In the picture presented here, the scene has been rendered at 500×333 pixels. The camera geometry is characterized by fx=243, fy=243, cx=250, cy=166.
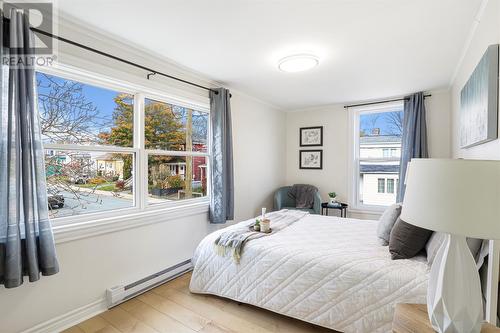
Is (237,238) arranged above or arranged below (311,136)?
below

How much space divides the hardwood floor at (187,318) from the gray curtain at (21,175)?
2.20 feet

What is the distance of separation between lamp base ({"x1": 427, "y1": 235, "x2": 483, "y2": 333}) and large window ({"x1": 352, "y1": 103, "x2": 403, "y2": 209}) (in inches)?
137

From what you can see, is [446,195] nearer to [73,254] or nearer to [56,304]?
[73,254]

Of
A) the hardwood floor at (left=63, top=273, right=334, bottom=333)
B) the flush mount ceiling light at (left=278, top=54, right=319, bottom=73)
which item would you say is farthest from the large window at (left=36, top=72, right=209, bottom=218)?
the flush mount ceiling light at (left=278, top=54, right=319, bottom=73)

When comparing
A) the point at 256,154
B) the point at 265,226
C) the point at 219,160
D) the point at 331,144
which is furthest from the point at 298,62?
the point at 331,144

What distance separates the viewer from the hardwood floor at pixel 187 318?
1890 millimetres

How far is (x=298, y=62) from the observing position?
2471 mm

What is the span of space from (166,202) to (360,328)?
2224 millimetres

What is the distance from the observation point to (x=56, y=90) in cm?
201

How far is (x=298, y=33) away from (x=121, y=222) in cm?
232

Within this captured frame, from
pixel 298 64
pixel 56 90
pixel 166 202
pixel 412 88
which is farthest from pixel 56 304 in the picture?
pixel 412 88

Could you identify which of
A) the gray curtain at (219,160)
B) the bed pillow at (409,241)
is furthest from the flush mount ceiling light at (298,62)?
the bed pillow at (409,241)

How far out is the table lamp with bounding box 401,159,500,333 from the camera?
0.85m

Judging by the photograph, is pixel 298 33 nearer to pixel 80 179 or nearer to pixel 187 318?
pixel 80 179
